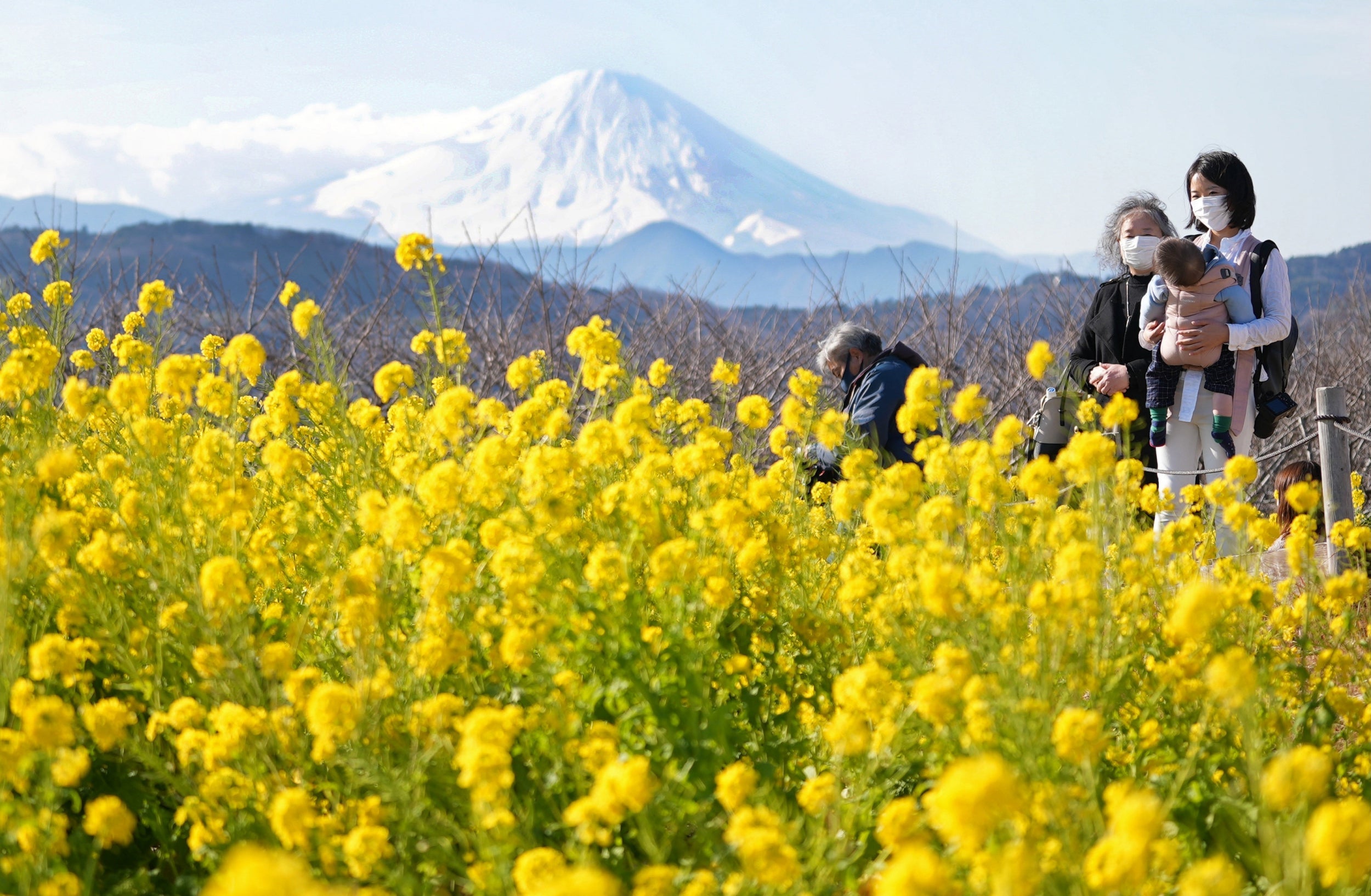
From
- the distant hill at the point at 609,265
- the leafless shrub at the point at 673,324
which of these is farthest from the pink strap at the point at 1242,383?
the leafless shrub at the point at 673,324

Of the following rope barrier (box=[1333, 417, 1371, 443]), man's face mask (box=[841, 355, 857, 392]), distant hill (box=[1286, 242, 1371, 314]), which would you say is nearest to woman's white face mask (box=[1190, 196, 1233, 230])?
rope barrier (box=[1333, 417, 1371, 443])

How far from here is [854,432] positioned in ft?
11.7

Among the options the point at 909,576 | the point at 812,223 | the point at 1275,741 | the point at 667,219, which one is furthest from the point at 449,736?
the point at 667,219

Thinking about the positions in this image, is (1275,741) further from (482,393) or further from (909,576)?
(482,393)

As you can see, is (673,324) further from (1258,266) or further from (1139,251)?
(1258,266)

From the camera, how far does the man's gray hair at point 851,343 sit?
5027 mm

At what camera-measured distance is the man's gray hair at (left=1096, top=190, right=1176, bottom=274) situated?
426 centimetres

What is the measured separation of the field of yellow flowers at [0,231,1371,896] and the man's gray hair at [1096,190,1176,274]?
156cm

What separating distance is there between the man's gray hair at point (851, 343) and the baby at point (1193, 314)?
1250 millimetres

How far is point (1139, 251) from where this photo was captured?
4.20 m

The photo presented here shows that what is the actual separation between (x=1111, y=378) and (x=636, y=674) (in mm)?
2814

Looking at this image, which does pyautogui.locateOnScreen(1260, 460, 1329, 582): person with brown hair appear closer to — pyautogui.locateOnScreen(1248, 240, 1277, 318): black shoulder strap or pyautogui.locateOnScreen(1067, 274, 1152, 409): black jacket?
pyautogui.locateOnScreen(1067, 274, 1152, 409): black jacket

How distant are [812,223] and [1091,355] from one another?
5600 cm

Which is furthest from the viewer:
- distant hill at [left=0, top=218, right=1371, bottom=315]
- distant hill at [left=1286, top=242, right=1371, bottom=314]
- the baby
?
distant hill at [left=1286, top=242, right=1371, bottom=314]
